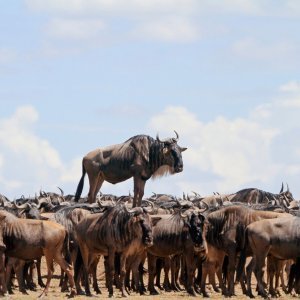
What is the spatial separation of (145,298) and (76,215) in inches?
209

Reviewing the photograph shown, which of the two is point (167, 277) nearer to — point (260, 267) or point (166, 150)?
point (166, 150)

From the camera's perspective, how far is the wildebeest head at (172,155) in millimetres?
37125

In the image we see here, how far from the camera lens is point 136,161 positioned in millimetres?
37375

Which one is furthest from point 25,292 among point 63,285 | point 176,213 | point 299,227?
point 299,227

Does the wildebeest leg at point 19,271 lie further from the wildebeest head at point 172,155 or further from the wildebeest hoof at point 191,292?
the wildebeest head at point 172,155

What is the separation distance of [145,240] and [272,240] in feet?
9.79

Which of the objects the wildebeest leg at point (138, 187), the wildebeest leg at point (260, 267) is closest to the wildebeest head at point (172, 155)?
the wildebeest leg at point (138, 187)

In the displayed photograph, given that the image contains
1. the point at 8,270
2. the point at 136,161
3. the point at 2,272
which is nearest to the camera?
the point at 2,272

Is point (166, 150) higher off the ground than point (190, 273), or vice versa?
point (166, 150)

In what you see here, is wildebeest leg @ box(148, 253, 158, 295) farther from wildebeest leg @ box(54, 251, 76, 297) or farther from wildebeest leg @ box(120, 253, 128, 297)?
wildebeest leg @ box(54, 251, 76, 297)

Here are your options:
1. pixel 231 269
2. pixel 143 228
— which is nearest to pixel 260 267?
pixel 231 269

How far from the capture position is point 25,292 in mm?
32312

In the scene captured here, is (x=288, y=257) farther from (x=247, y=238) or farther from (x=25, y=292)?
(x=25, y=292)

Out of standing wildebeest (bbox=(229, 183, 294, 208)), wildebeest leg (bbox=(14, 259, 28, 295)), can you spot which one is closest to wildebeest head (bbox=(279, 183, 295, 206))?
standing wildebeest (bbox=(229, 183, 294, 208))
